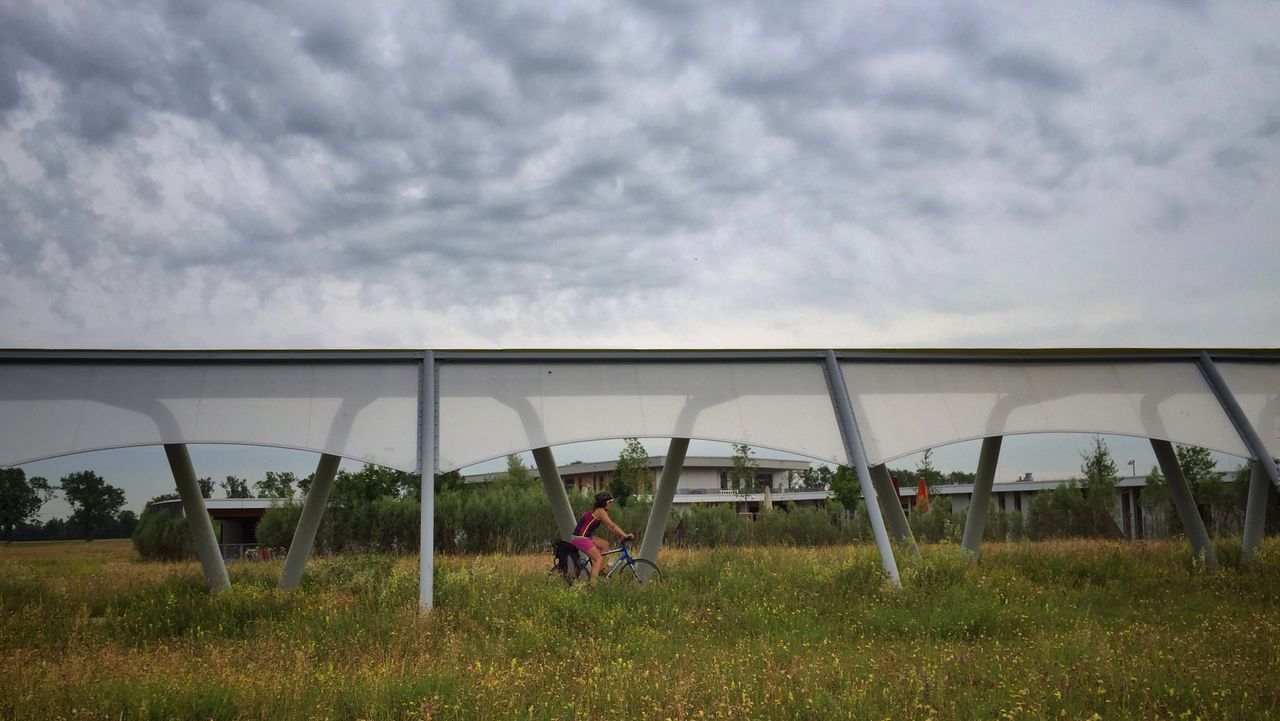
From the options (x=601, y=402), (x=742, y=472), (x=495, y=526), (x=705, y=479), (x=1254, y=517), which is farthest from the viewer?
(x=705, y=479)

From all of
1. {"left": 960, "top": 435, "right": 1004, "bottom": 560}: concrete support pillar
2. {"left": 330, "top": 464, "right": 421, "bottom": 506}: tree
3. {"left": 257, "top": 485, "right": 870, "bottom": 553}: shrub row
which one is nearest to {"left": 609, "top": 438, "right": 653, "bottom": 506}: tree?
{"left": 330, "top": 464, "right": 421, "bottom": 506}: tree

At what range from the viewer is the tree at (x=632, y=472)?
49.7 meters

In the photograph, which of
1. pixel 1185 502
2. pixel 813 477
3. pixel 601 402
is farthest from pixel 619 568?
pixel 813 477

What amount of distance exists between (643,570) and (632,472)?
116ft

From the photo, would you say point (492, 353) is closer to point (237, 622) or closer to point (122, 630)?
point (237, 622)

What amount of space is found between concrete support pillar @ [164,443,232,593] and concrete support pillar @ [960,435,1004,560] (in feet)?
41.8

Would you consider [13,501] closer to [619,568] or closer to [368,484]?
[368,484]

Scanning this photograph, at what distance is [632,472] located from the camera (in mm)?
50562

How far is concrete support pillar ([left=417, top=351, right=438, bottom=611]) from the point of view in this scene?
1214cm

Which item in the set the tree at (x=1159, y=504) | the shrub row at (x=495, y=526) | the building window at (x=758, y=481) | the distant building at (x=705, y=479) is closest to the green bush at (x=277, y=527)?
the shrub row at (x=495, y=526)

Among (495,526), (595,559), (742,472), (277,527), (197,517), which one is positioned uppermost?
(742,472)

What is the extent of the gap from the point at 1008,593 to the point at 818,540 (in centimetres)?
1748

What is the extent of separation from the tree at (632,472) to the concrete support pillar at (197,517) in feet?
116

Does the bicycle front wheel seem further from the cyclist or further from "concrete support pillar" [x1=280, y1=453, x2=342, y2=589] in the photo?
"concrete support pillar" [x1=280, y1=453, x2=342, y2=589]
